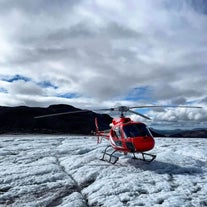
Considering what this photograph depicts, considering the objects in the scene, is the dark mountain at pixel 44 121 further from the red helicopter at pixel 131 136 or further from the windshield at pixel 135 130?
the windshield at pixel 135 130

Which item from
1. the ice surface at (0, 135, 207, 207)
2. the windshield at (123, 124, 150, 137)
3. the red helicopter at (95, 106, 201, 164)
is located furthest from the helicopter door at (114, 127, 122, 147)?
the ice surface at (0, 135, 207, 207)

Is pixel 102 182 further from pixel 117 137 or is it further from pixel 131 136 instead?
pixel 117 137

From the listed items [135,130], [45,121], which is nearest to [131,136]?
[135,130]

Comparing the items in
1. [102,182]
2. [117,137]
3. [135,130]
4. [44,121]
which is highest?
[44,121]

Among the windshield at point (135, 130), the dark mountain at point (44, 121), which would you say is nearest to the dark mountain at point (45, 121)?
the dark mountain at point (44, 121)

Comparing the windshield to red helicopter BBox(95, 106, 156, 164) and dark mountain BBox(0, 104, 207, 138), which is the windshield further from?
dark mountain BBox(0, 104, 207, 138)
